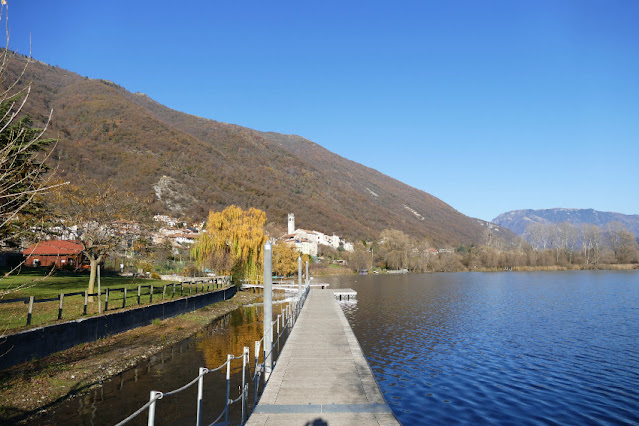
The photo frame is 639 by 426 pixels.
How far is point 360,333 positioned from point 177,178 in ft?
379

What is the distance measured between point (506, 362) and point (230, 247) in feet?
113

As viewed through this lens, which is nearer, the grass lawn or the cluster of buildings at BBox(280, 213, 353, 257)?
the grass lawn

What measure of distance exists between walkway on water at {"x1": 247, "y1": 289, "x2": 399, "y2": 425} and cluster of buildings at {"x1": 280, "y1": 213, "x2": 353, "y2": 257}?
302ft

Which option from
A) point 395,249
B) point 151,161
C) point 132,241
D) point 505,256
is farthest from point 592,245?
point 151,161

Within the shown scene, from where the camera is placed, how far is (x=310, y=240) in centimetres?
12662

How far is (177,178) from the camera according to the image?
422ft

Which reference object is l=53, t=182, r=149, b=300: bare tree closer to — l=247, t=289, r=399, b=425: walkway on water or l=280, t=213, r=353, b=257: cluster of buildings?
l=247, t=289, r=399, b=425: walkway on water

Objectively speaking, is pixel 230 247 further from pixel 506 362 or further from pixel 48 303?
pixel 506 362

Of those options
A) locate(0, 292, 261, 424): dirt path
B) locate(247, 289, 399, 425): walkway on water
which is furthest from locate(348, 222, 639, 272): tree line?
locate(247, 289, 399, 425): walkway on water

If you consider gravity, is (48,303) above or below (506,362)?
above

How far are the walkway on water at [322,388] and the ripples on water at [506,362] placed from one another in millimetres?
1943

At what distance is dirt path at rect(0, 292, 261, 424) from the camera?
11023 mm

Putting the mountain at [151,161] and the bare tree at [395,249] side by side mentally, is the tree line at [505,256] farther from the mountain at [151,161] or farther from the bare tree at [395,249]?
the mountain at [151,161]

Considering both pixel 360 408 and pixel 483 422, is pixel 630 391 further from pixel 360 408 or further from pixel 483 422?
pixel 360 408
